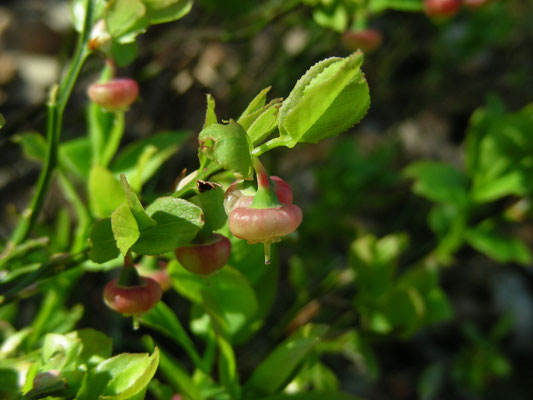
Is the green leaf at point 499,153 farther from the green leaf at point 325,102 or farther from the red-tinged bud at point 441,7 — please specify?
the green leaf at point 325,102

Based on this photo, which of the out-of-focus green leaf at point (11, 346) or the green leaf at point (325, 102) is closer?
the green leaf at point (325, 102)

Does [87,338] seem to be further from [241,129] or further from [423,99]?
[423,99]

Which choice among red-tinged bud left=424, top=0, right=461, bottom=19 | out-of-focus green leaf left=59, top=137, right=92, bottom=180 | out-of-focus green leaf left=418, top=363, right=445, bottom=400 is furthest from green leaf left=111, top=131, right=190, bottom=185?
out-of-focus green leaf left=418, top=363, right=445, bottom=400

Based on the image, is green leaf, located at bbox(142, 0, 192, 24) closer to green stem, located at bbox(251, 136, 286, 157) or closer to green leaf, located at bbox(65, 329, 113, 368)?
green stem, located at bbox(251, 136, 286, 157)

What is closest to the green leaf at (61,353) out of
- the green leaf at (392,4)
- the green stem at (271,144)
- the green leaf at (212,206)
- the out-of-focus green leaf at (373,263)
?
the green leaf at (212,206)

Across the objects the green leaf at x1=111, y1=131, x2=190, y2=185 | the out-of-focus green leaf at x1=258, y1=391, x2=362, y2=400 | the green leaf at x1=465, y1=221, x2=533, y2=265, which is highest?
the green leaf at x1=111, y1=131, x2=190, y2=185

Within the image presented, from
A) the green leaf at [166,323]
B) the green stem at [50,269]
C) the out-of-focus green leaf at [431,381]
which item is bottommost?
the out-of-focus green leaf at [431,381]

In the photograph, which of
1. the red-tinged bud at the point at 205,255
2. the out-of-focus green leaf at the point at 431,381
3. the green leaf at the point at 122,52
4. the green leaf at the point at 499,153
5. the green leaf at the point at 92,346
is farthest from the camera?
the out-of-focus green leaf at the point at 431,381
